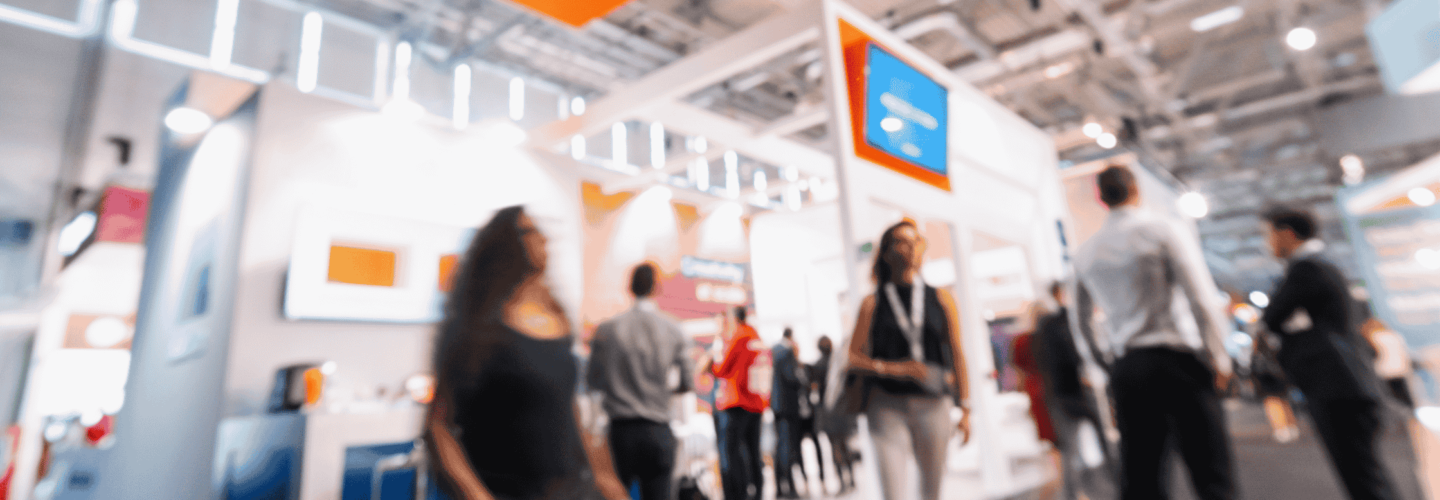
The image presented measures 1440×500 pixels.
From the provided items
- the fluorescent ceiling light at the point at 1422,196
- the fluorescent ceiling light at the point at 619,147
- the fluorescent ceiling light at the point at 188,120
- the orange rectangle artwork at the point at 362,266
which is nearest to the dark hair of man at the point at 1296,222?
the orange rectangle artwork at the point at 362,266

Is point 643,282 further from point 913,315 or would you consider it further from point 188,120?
point 188,120

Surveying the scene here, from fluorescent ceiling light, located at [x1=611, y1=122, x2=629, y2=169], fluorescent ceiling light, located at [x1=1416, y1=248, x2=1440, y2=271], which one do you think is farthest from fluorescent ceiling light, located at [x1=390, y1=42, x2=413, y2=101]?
fluorescent ceiling light, located at [x1=1416, y1=248, x2=1440, y2=271]

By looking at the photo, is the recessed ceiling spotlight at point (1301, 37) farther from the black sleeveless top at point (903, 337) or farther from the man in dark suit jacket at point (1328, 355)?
the black sleeveless top at point (903, 337)

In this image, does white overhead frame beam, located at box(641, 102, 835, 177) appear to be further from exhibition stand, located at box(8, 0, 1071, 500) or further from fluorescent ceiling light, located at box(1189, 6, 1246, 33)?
fluorescent ceiling light, located at box(1189, 6, 1246, 33)

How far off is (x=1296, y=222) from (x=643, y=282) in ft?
8.64

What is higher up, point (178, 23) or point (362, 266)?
point (178, 23)

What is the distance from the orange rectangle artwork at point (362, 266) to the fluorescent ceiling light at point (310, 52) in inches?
148

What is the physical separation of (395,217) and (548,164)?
1.47m

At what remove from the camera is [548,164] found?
234 inches

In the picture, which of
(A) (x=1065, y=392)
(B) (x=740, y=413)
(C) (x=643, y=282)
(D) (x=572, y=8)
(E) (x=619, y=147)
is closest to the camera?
(C) (x=643, y=282)

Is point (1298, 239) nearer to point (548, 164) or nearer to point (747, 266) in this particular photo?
point (548, 164)

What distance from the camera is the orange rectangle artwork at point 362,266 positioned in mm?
4363

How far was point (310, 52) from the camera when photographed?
24.4ft

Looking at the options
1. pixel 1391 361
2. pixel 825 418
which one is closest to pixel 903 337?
pixel 825 418
